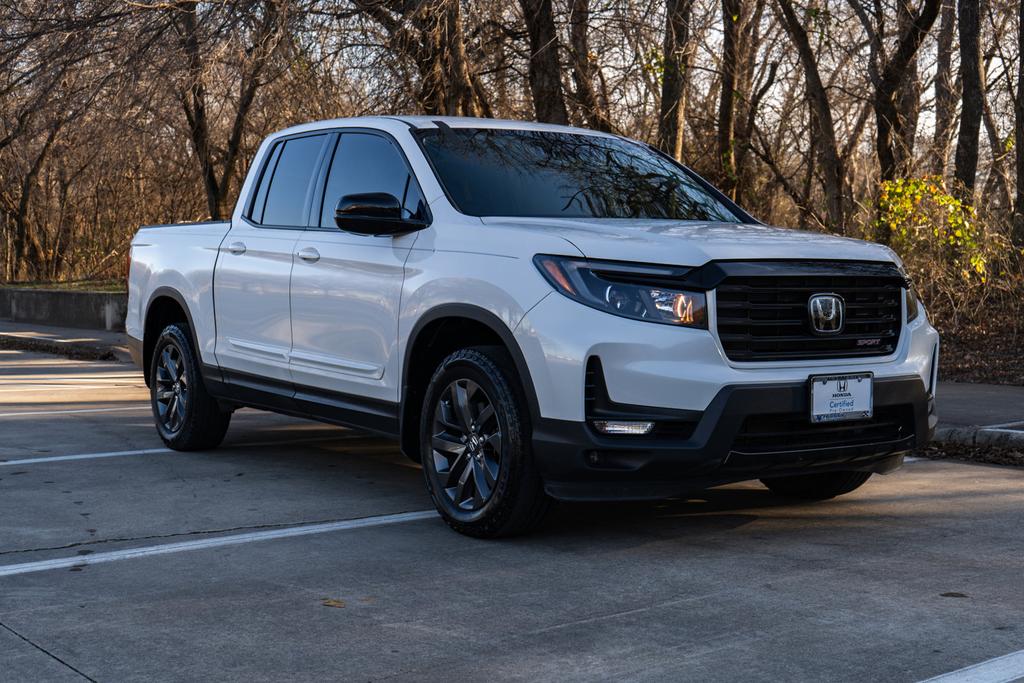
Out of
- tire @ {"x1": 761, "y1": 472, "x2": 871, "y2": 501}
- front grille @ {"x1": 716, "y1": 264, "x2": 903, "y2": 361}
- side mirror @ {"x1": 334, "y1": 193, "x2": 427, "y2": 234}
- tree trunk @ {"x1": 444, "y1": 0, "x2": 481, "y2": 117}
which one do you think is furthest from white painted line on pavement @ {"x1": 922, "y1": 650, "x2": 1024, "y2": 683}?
tree trunk @ {"x1": 444, "y1": 0, "x2": 481, "y2": 117}

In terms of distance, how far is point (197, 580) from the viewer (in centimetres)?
525

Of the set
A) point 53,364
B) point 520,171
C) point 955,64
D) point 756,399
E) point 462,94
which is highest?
point 955,64

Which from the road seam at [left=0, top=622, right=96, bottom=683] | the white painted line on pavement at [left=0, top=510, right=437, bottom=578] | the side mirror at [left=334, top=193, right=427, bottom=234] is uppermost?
the side mirror at [left=334, top=193, right=427, bottom=234]

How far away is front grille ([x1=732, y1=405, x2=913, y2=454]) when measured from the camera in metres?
5.48

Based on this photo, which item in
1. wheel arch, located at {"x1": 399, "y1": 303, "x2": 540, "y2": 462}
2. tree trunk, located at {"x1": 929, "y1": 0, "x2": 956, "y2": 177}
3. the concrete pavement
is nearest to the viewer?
wheel arch, located at {"x1": 399, "y1": 303, "x2": 540, "y2": 462}

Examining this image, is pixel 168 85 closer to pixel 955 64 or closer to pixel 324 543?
pixel 324 543

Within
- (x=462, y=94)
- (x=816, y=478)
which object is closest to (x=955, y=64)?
(x=462, y=94)

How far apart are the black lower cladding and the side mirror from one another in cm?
143

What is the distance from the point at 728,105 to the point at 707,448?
15.1 metres

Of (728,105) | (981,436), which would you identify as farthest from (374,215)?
(728,105)

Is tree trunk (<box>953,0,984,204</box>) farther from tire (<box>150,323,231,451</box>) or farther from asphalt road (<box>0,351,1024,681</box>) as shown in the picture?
tire (<box>150,323,231,451</box>)

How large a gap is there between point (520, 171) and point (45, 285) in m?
21.3

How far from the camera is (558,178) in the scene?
6.85m

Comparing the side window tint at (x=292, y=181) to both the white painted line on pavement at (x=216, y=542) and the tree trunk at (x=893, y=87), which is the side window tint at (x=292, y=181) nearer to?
the white painted line on pavement at (x=216, y=542)
